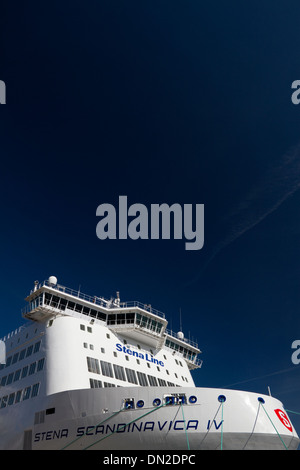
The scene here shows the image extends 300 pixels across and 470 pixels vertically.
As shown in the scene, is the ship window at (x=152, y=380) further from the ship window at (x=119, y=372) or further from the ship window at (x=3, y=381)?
the ship window at (x=3, y=381)

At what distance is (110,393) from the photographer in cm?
1848

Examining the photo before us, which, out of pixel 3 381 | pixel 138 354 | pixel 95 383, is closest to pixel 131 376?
pixel 138 354

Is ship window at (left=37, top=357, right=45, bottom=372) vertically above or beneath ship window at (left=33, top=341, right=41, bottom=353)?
beneath

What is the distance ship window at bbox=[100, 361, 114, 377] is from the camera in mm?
23425

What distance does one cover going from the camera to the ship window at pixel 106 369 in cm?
2342

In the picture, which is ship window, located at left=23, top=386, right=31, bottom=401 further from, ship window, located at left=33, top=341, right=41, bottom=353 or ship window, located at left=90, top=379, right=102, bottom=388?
ship window, located at left=90, top=379, right=102, bottom=388

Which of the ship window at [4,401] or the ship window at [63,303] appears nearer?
the ship window at [4,401]

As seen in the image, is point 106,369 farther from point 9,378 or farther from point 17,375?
point 9,378

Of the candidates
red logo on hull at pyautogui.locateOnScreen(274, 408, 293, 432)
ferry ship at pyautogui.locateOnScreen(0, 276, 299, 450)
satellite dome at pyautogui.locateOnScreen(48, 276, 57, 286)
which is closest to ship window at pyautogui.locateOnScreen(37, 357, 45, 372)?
ferry ship at pyautogui.locateOnScreen(0, 276, 299, 450)

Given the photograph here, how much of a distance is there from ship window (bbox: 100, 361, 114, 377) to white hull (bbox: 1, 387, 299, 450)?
14.1 feet

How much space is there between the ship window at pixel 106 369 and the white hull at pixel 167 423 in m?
4.30

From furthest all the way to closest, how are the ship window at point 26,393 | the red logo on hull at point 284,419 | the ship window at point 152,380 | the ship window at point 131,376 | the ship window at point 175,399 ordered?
1. the ship window at point 152,380
2. the ship window at point 131,376
3. the ship window at point 26,393
4. the red logo on hull at point 284,419
5. the ship window at point 175,399

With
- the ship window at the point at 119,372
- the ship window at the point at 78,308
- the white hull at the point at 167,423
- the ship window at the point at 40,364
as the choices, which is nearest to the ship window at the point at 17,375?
the ship window at the point at 40,364
